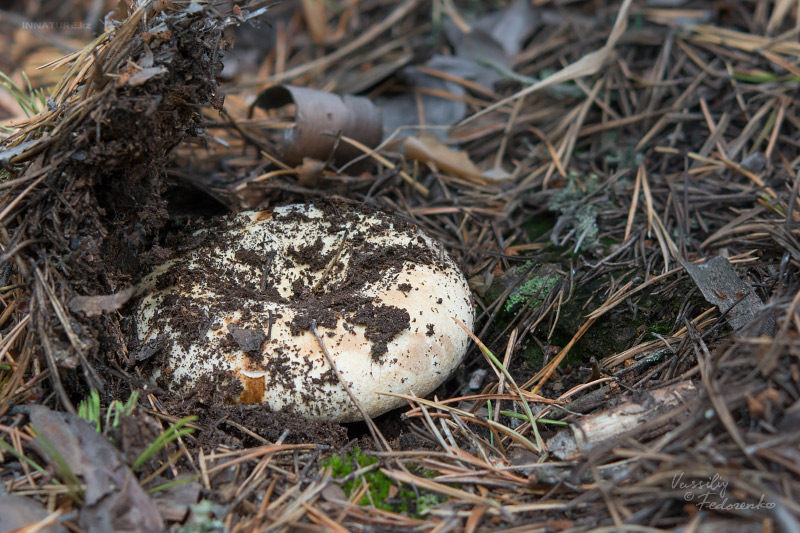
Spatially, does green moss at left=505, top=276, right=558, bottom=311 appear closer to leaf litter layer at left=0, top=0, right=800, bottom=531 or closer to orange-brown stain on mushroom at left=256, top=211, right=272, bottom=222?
leaf litter layer at left=0, top=0, right=800, bottom=531

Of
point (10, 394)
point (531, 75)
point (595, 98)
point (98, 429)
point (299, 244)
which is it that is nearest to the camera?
point (98, 429)

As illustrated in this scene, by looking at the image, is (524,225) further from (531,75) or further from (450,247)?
(531,75)

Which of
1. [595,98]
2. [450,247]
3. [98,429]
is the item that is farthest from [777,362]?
[595,98]

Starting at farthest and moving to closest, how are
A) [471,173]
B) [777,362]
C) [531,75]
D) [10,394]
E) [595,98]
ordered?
[531,75], [595,98], [471,173], [10,394], [777,362]

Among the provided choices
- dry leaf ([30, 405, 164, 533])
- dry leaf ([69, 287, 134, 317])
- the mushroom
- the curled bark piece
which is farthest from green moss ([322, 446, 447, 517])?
the curled bark piece

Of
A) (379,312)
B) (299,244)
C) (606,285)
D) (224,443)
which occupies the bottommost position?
(606,285)

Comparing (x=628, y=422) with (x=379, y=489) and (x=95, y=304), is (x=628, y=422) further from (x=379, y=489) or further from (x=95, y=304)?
(x=95, y=304)

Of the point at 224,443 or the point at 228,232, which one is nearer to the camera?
the point at 224,443

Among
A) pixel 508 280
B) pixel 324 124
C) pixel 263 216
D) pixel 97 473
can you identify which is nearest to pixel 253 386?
pixel 97 473
